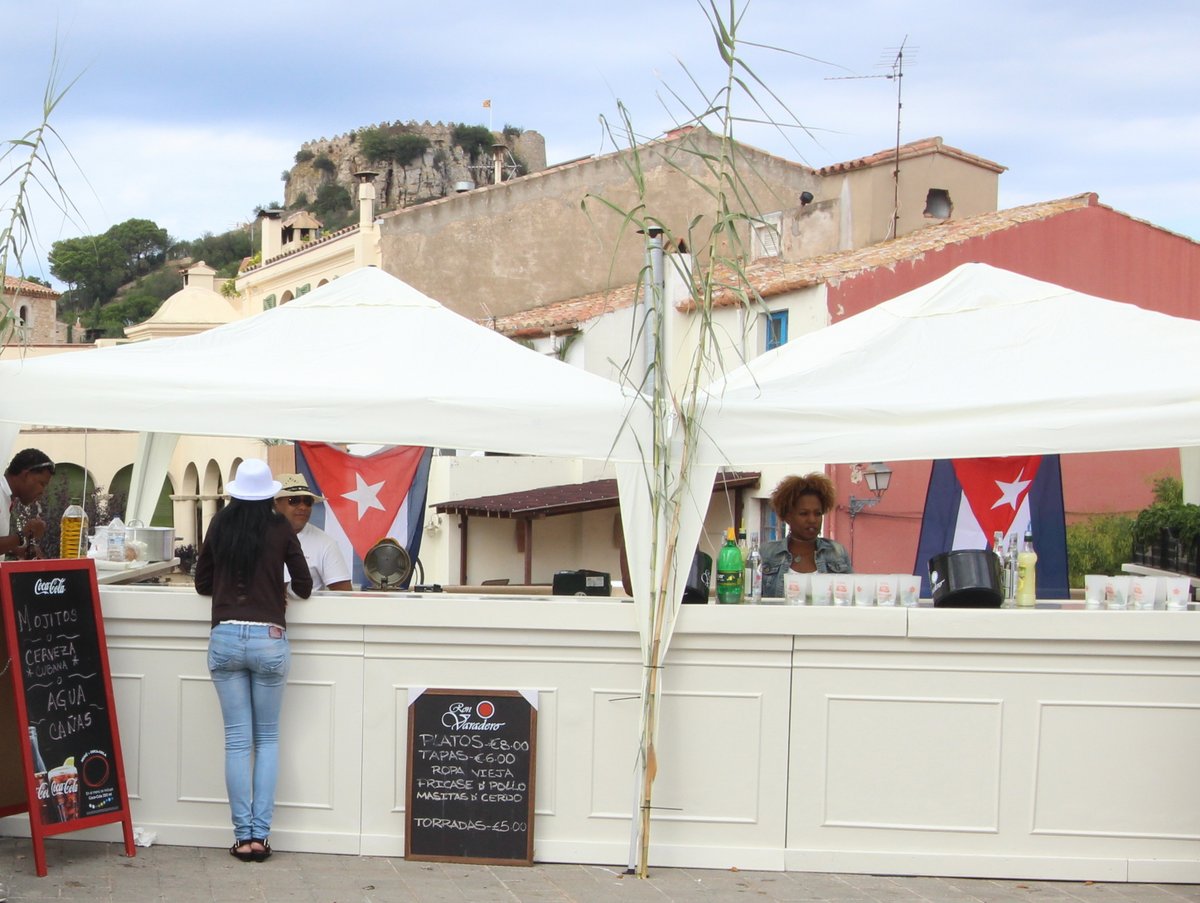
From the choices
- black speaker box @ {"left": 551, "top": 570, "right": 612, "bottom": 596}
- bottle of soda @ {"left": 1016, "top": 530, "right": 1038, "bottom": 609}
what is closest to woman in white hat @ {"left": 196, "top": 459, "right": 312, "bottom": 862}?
black speaker box @ {"left": 551, "top": 570, "right": 612, "bottom": 596}

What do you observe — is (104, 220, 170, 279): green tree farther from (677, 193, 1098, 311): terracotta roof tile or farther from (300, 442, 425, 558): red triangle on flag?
(300, 442, 425, 558): red triangle on flag

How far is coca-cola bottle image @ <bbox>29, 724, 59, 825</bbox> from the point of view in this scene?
578 centimetres

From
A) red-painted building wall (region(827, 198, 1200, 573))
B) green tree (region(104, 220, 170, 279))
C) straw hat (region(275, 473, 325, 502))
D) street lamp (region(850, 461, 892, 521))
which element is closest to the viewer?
straw hat (region(275, 473, 325, 502))

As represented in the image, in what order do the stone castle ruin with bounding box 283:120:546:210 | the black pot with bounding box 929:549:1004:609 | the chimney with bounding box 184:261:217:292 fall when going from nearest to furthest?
the black pot with bounding box 929:549:1004:609 → the chimney with bounding box 184:261:217:292 → the stone castle ruin with bounding box 283:120:546:210

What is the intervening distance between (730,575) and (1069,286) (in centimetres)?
1936

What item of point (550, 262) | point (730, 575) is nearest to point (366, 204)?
point (550, 262)

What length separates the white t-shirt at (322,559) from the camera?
696cm

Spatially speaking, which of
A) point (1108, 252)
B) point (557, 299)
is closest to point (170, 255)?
point (557, 299)

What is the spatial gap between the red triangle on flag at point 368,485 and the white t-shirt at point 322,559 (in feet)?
9.80

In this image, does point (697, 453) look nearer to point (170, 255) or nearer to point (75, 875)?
point (75, 875)

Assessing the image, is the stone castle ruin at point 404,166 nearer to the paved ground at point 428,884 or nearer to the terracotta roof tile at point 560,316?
the terracotta roof tile at point 560,316

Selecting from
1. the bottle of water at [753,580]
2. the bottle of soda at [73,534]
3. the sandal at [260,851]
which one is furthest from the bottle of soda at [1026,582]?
the bottle of soda at [73,534]

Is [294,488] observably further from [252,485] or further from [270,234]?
[270,234]

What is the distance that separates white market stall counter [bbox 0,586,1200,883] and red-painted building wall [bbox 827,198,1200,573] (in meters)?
16.0
